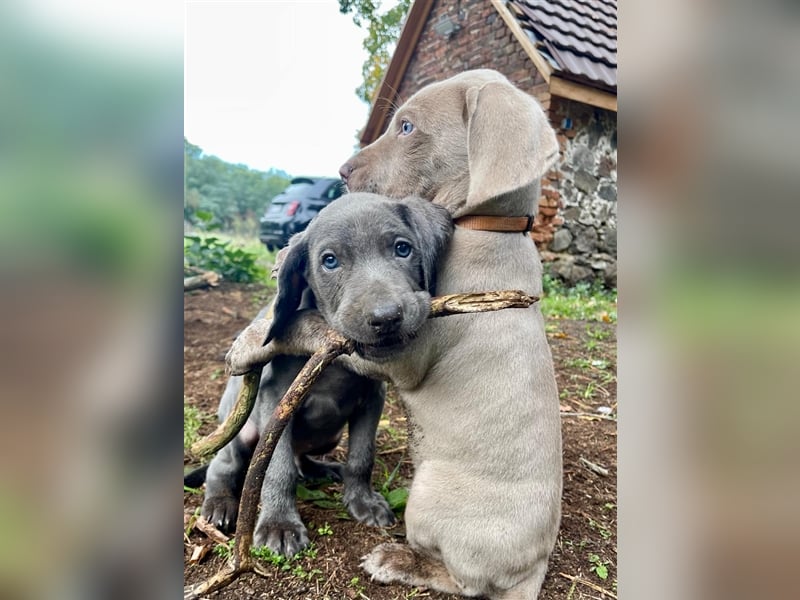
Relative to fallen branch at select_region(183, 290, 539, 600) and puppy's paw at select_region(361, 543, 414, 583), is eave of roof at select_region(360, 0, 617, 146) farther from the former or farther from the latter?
puppy's paw at select_region(361, 543, 414, 583)

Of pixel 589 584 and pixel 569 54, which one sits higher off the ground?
pixel 569 54

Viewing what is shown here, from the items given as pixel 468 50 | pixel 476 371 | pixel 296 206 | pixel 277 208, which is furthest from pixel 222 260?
pixel 476 371

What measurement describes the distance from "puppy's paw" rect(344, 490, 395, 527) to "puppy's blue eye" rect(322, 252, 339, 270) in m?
1.16

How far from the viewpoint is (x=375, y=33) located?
5980 millimetres

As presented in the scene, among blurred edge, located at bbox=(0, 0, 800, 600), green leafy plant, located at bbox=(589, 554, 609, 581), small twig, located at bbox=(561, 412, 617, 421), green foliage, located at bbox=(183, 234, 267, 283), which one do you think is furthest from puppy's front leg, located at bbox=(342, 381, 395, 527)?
green foliage, located at bbox=(183, 234, 267, 283)

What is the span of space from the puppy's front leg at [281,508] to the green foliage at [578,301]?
3.93 meters

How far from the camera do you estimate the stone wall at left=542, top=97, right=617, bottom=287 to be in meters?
8.91
